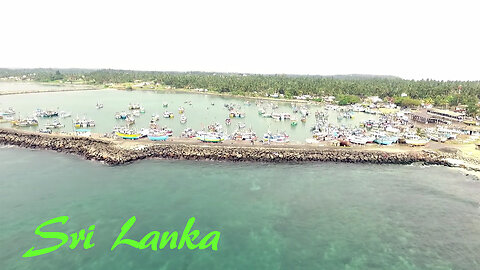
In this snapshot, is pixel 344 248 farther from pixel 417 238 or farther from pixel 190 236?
pixel 190 236

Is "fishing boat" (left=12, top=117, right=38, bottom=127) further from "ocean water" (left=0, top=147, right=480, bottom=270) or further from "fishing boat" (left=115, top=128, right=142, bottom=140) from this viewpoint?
"fishing boat" (left=115, top=128, right=142, bottom=140)

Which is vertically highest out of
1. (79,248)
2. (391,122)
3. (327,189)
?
(391,122)

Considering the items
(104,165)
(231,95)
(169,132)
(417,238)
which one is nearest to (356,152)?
(417,238)

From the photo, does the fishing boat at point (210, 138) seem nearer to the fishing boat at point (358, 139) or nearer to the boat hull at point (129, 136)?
the boat hull at point (129, 136)

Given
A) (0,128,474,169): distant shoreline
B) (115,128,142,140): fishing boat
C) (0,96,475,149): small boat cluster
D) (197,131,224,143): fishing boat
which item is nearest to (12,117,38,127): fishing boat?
(0,96,475,149): small boat cluster

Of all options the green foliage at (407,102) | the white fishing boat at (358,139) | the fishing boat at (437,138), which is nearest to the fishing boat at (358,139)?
the white fishing boat at (358,139)
